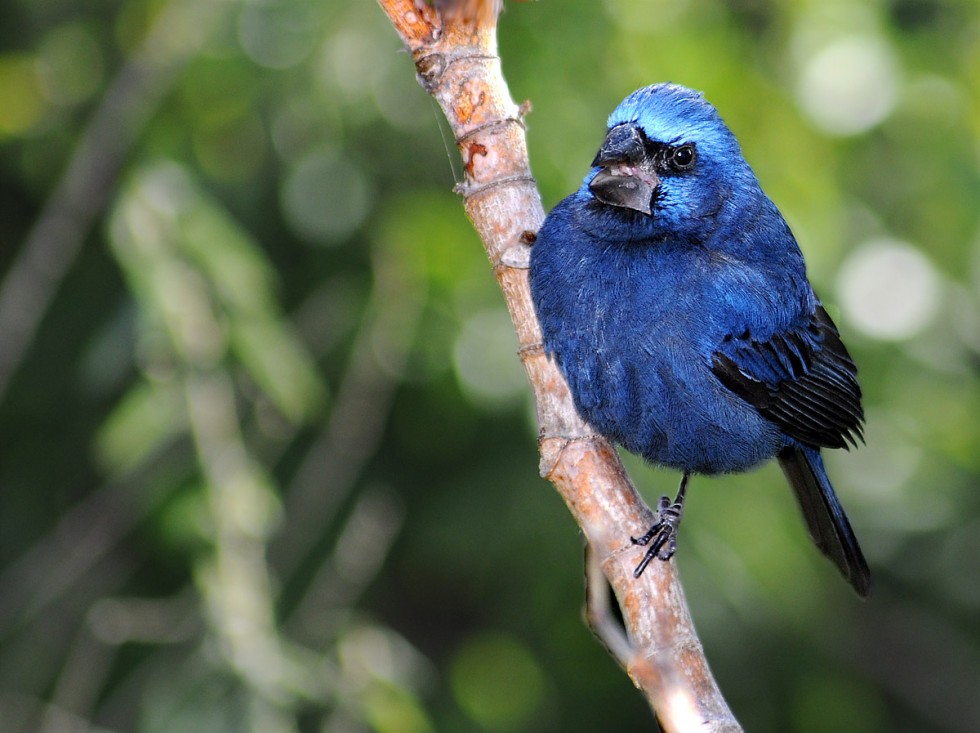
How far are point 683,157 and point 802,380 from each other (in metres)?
0.82

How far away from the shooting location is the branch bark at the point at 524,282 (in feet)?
8.29

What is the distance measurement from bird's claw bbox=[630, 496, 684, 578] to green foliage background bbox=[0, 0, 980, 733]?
638 millimetres

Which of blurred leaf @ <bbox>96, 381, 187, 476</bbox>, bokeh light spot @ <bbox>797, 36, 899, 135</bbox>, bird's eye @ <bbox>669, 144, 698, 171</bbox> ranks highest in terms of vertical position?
bokeh light spot @ <bbox>797, 36, 899, 135</bbox>

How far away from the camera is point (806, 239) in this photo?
165 inches

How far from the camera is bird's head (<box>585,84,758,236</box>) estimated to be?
117 inches

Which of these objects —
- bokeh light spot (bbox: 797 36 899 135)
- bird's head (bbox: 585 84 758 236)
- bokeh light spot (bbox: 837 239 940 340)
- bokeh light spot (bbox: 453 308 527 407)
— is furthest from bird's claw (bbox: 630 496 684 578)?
bokeh light spot (bbox: 797 36 899 135)

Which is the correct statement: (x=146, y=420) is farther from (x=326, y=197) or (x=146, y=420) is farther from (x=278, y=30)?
(x=278, y=30)

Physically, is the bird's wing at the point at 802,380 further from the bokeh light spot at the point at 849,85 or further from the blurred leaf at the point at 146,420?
the blurred leaf at the point at 146,420

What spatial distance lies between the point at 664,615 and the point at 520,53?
248cm

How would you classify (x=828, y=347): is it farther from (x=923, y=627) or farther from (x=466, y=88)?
(x=923, y=627)

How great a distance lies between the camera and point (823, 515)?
12.1 ft

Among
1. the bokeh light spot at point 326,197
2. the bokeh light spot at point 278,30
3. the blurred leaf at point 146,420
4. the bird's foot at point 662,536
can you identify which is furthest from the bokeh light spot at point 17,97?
the bird's foot at point 662,536

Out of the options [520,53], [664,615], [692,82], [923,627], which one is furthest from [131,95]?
[923,627]

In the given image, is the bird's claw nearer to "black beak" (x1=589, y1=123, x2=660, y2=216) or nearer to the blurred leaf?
"black beak" (x1=589, y1=123, x2=660, y2=216)
